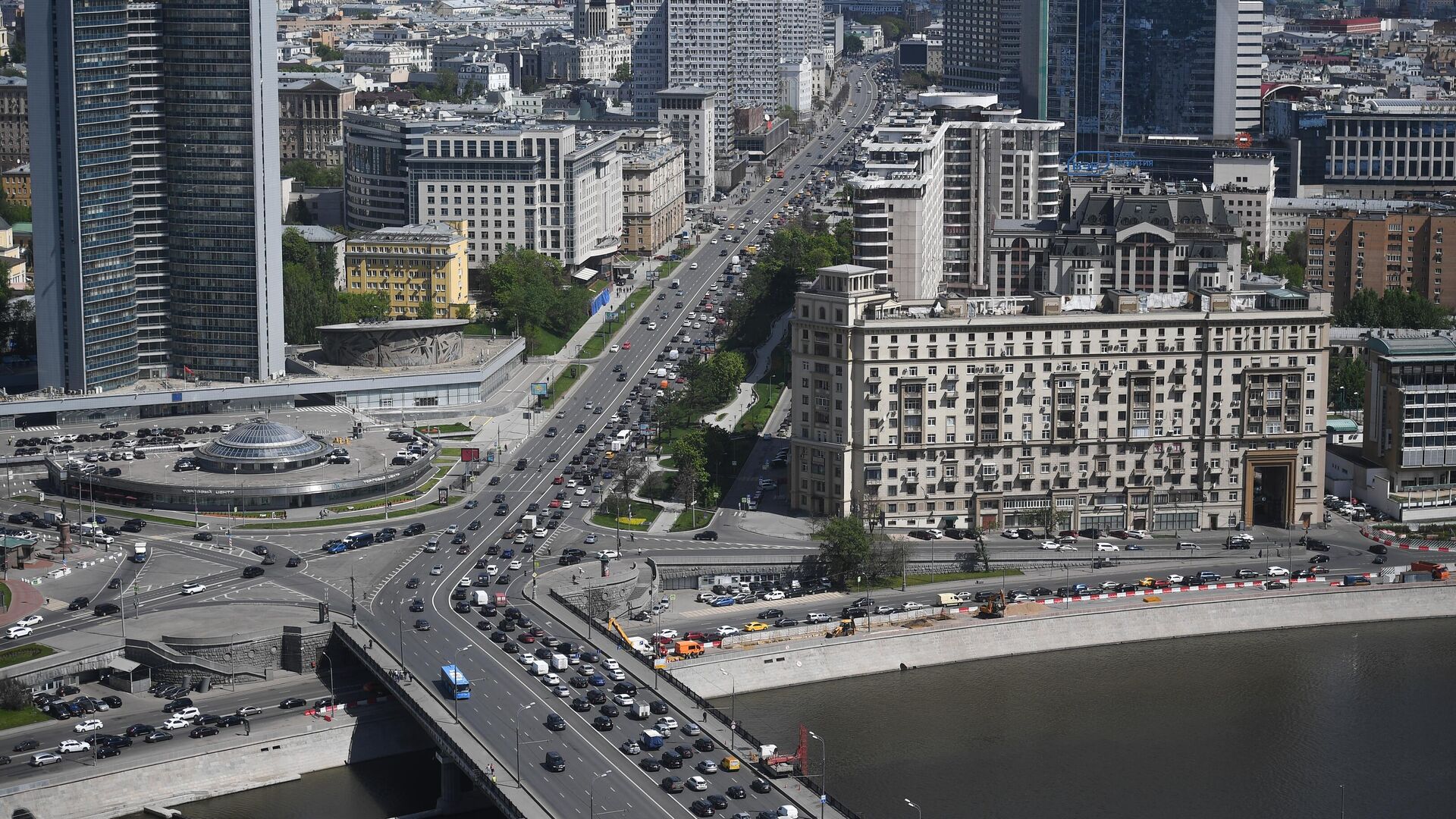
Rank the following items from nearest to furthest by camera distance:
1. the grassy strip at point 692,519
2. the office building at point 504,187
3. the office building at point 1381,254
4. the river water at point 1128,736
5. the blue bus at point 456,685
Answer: the river water at point 1128,736
the blue bus at point 456,685
the grassy strip at point 692,519
the office building at point 1381,254
the office building at point 504,187

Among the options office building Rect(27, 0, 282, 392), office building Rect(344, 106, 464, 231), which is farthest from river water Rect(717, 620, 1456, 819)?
office building Rect(344, 106, 464, 231)

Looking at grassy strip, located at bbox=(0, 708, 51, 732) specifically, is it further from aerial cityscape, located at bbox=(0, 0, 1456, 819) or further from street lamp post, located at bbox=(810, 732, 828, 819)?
street lamp post, located at bbox=(810, 732, 828, 819)

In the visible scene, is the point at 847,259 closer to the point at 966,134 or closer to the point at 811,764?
the point at 966,134

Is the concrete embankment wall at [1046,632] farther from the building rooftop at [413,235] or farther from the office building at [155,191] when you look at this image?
the building rooftop at [413,235]

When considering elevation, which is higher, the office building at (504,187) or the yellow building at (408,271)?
the office building at (504,187)

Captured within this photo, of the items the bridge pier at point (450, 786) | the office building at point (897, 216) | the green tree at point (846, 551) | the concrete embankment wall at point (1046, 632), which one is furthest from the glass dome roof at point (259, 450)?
the bridge pier at point (450, 786)

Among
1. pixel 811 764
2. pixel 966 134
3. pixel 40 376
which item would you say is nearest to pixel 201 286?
pixel 40 376

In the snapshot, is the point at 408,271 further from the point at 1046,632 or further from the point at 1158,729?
the point at 1158,729
